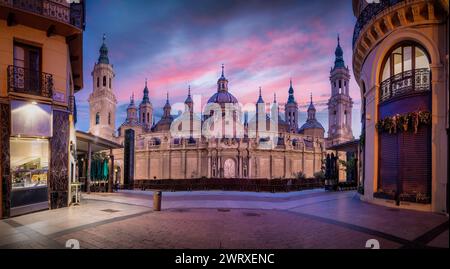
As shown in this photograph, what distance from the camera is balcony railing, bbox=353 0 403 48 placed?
36.2ft

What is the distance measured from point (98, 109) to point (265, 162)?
37.7 metres

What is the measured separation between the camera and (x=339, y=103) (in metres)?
54.4

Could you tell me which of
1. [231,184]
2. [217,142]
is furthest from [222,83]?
[231,184]

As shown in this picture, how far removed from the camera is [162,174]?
160ft

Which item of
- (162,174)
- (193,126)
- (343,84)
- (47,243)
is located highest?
(343,84)

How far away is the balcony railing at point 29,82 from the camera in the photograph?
9518 mm

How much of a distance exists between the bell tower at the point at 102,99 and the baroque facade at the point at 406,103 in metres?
49.3

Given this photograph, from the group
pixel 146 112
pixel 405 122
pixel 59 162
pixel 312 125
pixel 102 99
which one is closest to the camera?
pixel 405 122

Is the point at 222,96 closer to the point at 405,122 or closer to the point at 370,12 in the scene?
the point at 370,12

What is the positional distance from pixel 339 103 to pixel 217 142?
3139 centimetres

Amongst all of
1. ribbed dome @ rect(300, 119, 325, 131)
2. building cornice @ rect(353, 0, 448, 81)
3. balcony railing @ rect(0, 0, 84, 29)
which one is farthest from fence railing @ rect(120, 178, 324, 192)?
ribbed dome @ rect(300, 119, 325, 131)
